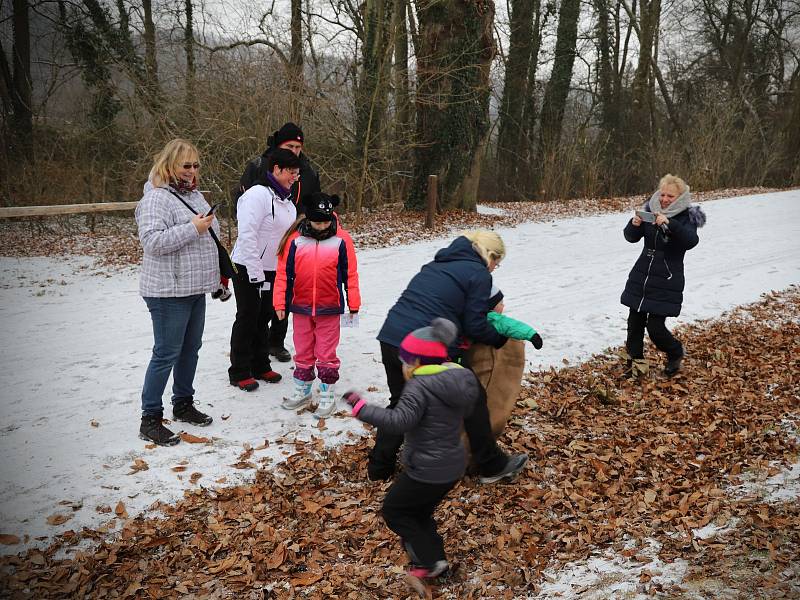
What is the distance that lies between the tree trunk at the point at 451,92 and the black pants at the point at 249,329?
10.4m

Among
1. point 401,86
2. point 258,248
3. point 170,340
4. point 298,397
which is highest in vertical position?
point 401,86

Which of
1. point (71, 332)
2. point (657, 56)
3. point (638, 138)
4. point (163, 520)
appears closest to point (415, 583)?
point (163, 520)

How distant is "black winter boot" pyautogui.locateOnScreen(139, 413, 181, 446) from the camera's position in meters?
4.68

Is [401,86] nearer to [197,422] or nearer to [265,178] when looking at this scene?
[265,178]

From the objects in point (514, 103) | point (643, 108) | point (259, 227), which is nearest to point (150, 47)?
point (259, 227)

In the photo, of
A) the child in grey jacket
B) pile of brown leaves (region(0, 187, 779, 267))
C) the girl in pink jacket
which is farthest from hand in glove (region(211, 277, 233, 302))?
pile of brown leaves (region(0, 187, 779, 267))

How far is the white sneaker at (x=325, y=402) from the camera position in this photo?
5254mm

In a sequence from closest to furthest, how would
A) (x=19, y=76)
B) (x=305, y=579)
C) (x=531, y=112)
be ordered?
(x=305, y=579) < (x=19, y=76) < (x=531, y=112)

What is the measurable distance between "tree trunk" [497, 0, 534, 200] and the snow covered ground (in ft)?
47.1

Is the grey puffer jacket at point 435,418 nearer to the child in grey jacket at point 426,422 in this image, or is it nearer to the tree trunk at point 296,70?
the child in grey jacket at point 426,422

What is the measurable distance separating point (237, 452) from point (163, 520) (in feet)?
2.81

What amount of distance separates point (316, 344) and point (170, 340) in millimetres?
1156

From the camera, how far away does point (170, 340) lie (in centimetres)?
453

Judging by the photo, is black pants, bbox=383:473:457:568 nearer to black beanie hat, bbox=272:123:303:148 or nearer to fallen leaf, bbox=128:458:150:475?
fallen leaf, bbox=128:458:150:475
